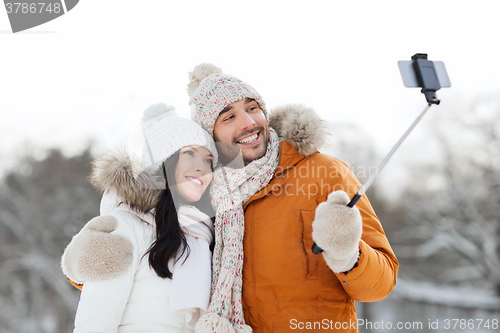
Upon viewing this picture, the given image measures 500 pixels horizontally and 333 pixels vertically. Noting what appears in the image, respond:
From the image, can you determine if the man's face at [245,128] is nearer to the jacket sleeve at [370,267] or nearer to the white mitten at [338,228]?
the jacket sleeve at [370,267]

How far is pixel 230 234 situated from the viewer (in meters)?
2.15

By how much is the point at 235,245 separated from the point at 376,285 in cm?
80

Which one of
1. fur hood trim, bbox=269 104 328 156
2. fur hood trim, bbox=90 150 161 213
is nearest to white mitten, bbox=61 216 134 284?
fur hood trim, bbox=90 150 161 213

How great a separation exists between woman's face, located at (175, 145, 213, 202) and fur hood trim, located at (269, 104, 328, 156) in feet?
1.90

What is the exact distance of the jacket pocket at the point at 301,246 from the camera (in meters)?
1.95

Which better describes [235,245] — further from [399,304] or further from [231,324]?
[399,304]

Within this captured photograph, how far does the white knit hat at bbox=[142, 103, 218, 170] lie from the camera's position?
239 centimetres

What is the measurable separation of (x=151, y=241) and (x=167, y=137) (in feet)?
2.35

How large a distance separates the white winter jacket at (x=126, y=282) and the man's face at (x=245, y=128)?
734mm

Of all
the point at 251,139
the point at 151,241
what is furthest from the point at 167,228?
the point at 251,139

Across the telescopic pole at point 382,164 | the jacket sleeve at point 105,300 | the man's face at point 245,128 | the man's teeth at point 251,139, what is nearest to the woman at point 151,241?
the jacket sleeve at point 105,300

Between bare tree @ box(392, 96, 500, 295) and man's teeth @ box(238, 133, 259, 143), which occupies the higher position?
man's teeth @ box(238, 133, 259, 143)

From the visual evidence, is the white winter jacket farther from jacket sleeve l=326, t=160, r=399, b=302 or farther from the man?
jacket sleeve l=326, t=160, r=399, b=302

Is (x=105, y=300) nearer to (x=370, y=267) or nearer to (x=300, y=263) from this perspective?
(x=300, y=263)
